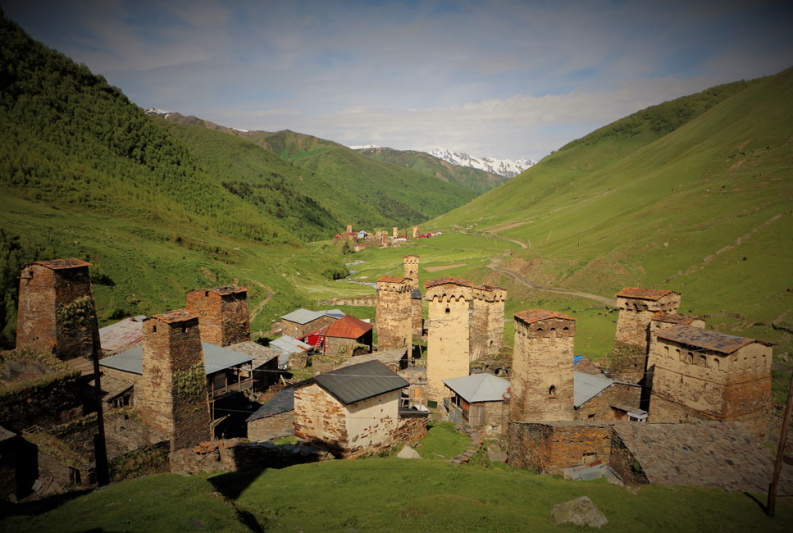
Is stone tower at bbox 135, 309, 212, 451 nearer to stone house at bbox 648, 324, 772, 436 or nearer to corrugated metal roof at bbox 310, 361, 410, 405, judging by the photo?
corrugated metal roof at bbox 310, 361, 410, 405

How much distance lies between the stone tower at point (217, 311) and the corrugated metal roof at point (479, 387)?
50.8ft

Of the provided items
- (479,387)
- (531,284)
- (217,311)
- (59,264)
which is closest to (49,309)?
(59,264)

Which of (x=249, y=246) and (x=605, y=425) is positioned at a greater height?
(x=249, y=246)

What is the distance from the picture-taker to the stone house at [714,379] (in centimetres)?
1705

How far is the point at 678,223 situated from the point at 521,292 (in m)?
24.7

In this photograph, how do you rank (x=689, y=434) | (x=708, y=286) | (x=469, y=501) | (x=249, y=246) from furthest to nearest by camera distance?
1. (x=249, y=246)
2. (x=708, y=286)
3. (x=689, y=434)
4. (x=469, y=501)

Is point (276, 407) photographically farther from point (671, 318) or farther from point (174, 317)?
point (671, 318)

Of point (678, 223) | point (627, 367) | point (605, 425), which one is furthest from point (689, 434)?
point (678, 223)

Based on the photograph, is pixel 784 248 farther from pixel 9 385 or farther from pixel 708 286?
pixel 9 385

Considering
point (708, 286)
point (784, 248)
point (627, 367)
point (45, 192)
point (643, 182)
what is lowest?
point (627, 367)

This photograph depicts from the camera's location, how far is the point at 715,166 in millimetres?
85312

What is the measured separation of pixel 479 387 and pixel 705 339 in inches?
416

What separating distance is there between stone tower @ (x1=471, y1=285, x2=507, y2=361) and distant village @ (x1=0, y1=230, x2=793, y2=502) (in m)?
7.70

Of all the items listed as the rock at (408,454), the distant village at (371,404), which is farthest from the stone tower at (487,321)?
the rock at (408,454)
